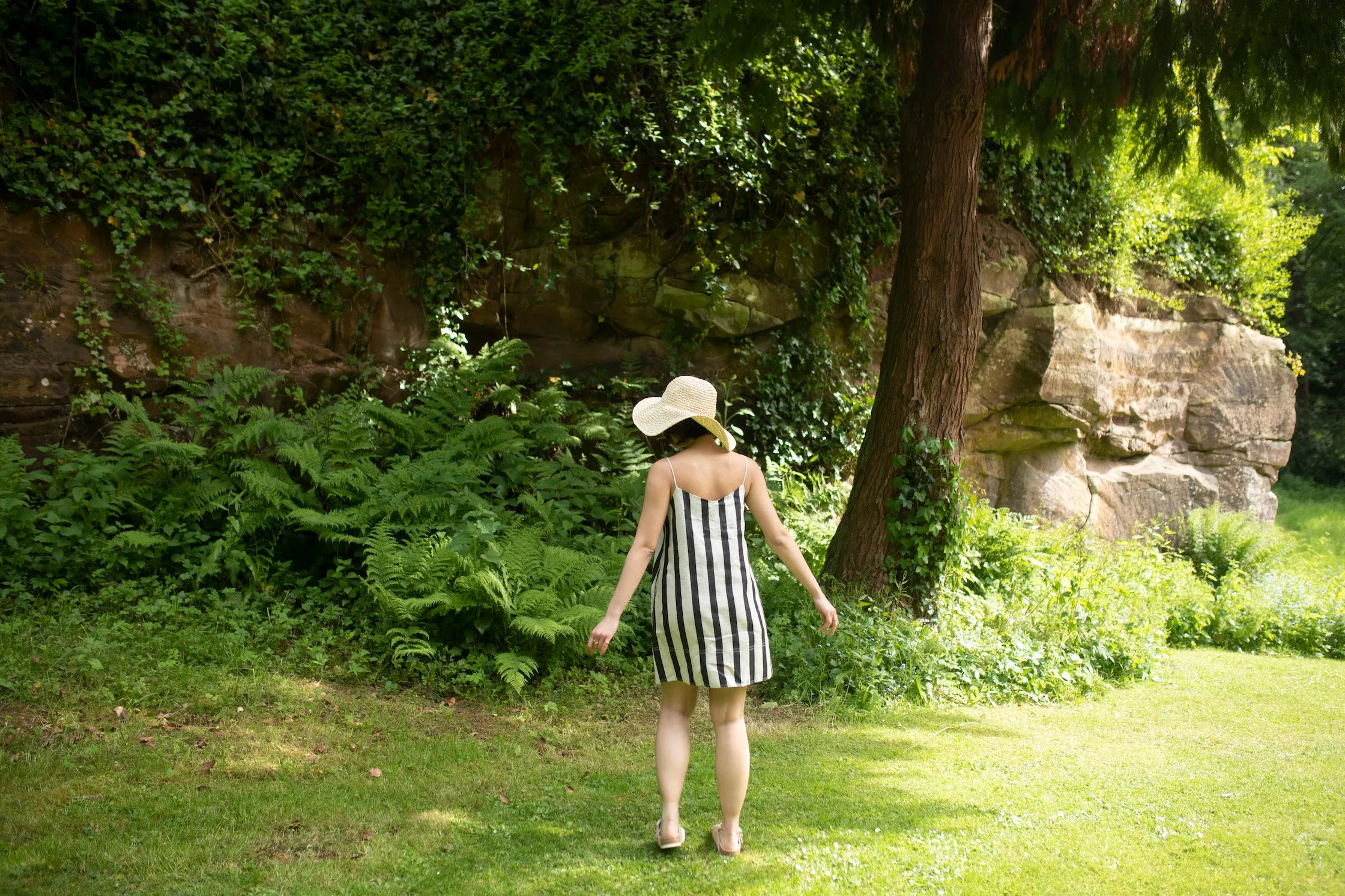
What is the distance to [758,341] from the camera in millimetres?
10289

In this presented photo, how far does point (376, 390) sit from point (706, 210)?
12.5ft

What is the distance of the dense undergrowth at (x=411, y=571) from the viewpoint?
556 cm

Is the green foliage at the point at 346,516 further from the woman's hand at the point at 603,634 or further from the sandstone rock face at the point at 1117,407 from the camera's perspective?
the sandstone rock face at the point at 1117,407

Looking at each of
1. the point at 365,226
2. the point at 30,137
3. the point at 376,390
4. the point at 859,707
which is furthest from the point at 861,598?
the point at 30,137

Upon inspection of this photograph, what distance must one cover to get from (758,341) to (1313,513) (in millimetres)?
14766

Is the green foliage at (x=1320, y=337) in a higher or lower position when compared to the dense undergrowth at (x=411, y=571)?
higher

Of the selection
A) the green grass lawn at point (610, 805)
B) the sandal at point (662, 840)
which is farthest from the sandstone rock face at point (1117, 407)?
the sandal at point (662, 840)

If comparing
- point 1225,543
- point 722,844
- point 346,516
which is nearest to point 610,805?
point 722,844

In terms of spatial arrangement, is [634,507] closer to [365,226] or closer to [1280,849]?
[365,226]

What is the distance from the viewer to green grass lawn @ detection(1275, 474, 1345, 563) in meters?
16.9

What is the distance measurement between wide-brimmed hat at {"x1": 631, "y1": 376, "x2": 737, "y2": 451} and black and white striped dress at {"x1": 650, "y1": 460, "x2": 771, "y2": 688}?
182 millimetres

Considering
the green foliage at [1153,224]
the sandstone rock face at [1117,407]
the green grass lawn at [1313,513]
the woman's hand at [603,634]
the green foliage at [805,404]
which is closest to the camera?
the woman's hand at [603,634]

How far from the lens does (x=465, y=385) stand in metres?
8.68

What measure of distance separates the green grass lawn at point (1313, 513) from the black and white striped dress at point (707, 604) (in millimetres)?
15008
